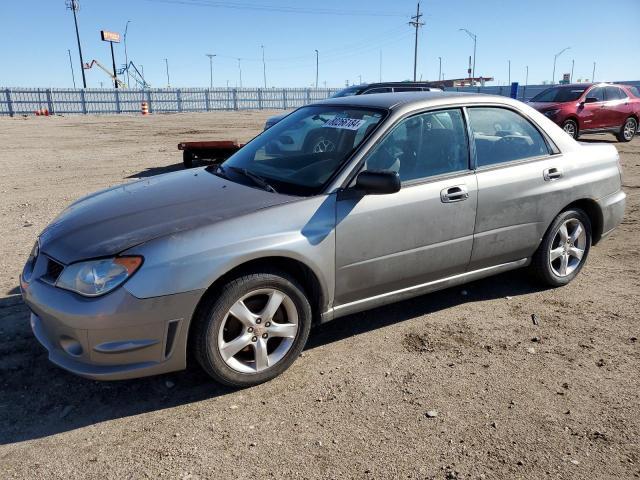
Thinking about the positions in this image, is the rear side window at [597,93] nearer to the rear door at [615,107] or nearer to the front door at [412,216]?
the rear door at [615,107]

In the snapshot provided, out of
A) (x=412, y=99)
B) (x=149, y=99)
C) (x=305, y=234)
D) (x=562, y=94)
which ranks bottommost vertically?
(x=305, y=234)

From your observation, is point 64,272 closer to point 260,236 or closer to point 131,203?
point 131,203

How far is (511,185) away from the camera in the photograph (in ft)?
13.3

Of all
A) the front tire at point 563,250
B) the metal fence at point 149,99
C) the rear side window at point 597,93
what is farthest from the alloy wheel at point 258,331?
the metal fence at point 149,99

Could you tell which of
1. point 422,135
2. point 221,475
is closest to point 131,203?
point 221,475

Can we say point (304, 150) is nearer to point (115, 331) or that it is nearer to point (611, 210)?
point (115, 331)

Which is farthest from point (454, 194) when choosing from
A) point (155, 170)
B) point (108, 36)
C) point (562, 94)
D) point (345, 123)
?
point (108, 36)

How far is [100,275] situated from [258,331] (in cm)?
94

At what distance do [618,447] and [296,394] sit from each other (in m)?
1.72

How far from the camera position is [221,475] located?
A: 97.4 inches

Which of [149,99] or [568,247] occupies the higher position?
→ [149,99]

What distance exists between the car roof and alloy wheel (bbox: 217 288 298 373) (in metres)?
1.62

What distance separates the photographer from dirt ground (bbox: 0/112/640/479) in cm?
256

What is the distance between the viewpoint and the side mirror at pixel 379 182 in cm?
323
